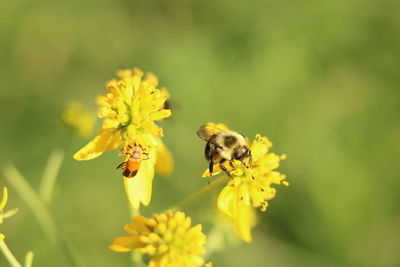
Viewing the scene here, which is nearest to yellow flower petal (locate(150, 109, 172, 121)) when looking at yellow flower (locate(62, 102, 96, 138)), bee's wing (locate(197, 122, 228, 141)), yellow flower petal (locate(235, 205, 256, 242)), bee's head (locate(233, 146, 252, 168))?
bee's wing (locate(197, 122, 228, 141))

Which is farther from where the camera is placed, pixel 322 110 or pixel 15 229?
pixel 322 110

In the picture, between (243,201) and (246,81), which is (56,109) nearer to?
(246,81)

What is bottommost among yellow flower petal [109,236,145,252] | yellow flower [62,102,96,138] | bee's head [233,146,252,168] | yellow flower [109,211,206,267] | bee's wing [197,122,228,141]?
yellow flower petal [109,236,145,252]

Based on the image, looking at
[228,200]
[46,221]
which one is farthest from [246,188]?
[46,221]

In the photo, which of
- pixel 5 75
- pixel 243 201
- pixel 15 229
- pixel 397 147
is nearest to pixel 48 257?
pixel 15 229

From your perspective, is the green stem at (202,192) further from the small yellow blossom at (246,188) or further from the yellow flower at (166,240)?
the yellow flower at (166,240)

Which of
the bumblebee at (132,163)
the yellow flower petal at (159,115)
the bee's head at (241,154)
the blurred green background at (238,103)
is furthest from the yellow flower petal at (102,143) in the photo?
the blurred green background at (238,103)

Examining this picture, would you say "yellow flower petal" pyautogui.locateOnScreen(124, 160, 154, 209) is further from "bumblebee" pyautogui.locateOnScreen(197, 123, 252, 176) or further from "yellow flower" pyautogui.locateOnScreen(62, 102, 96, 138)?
"yellow flower" pyautogui.locateOnScreen(62, 102, 96, 138)
